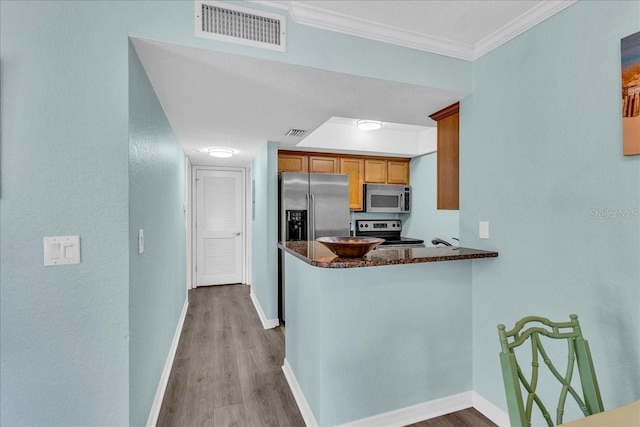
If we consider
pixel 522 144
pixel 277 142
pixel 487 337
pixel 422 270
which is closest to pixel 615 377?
pixel 487 337

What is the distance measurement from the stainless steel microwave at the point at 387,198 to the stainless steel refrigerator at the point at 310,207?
26.7 inches

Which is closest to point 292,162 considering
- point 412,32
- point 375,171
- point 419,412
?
point 375,171

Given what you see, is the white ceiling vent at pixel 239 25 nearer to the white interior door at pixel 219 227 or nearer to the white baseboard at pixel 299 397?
the white baseboard at pixel 299 397

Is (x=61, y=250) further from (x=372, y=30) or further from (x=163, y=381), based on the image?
(x=372, y=30)

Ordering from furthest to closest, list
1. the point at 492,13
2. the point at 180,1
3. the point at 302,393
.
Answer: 1. the point at 302,393
2. the point at 492,13
3. the point at 180,1

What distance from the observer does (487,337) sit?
204 centimetres

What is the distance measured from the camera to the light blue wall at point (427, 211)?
4.03 meters

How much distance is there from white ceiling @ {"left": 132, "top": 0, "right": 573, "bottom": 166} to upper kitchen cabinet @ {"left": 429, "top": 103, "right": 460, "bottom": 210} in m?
0.11

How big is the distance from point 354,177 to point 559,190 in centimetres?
295

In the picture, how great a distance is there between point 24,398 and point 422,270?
2.05m

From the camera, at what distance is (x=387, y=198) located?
4566 mm

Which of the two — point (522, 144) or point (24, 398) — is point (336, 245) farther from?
point (24, 398)

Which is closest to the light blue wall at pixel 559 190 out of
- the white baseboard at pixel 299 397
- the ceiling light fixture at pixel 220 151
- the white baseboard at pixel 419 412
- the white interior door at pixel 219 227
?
the white baseboard at pixel 419 412

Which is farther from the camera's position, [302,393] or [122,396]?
[302,393]
